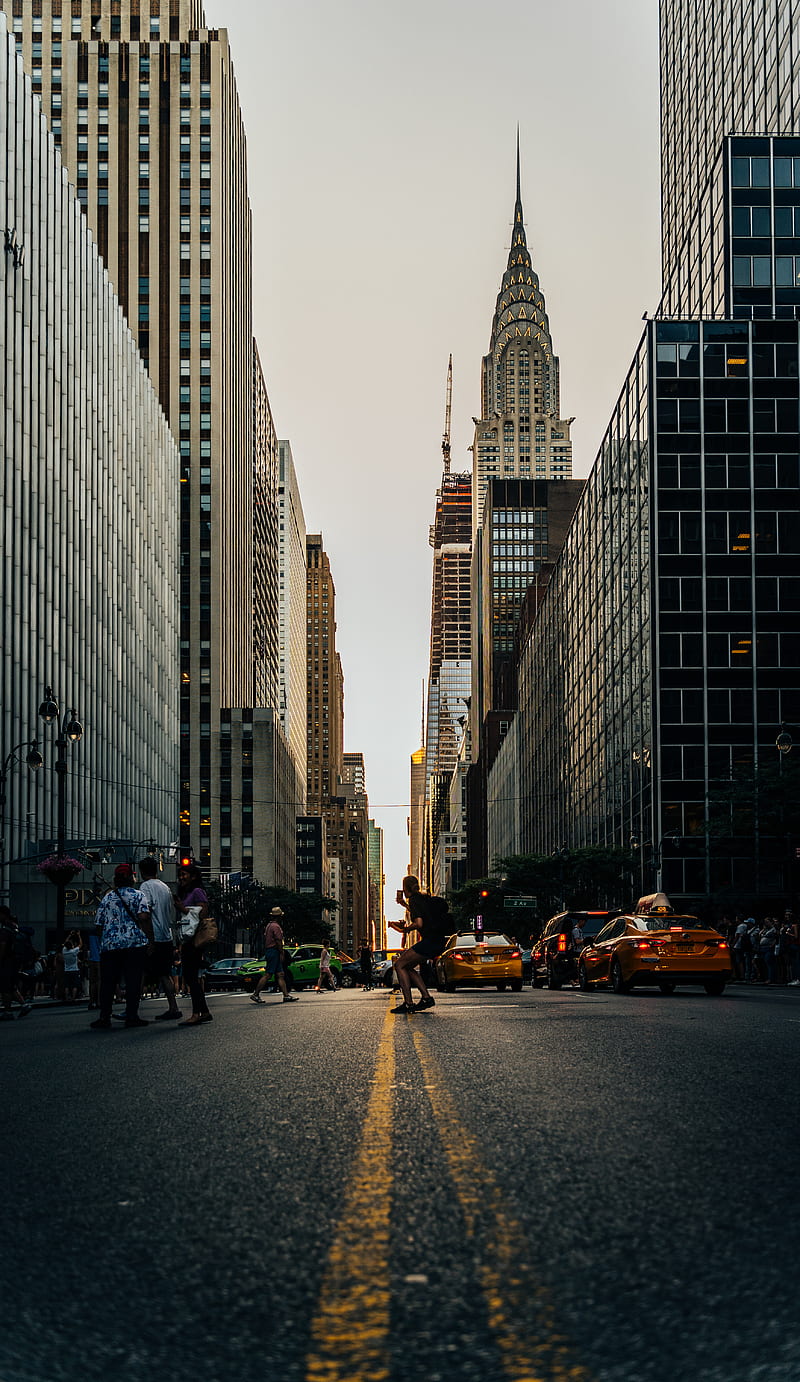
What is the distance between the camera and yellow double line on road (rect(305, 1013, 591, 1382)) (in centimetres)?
338

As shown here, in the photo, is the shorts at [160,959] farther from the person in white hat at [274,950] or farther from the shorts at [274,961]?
the shorts at [274,961]

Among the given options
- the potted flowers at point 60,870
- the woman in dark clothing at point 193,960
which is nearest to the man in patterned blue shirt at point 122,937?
the woman in dark clothing at point 193,960

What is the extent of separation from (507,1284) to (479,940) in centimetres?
2989

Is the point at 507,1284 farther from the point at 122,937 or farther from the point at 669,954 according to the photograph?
the point at 669,954

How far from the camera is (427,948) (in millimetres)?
19141

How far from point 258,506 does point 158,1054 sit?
16724 centimetres

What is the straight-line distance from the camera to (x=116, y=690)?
265ft

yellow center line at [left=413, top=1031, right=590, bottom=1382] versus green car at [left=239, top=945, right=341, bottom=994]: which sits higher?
yellow center line at [left=413, top=1031, right=590, bottom=1382]

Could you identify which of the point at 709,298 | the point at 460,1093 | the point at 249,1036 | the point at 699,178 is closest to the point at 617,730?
the point at 709,298

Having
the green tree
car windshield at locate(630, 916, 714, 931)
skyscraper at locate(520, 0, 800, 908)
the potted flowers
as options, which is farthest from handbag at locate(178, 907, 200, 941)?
the green tree

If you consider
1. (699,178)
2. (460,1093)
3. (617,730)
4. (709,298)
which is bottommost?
(460,1093)

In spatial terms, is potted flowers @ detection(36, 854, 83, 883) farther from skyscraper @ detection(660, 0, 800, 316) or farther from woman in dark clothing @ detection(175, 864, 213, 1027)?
skyscraper @ detection(660, 0, 800, 316)

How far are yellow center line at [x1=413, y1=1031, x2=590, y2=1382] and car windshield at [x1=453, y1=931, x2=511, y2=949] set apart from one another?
27.1m

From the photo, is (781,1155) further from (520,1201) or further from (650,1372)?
(650,1372)
